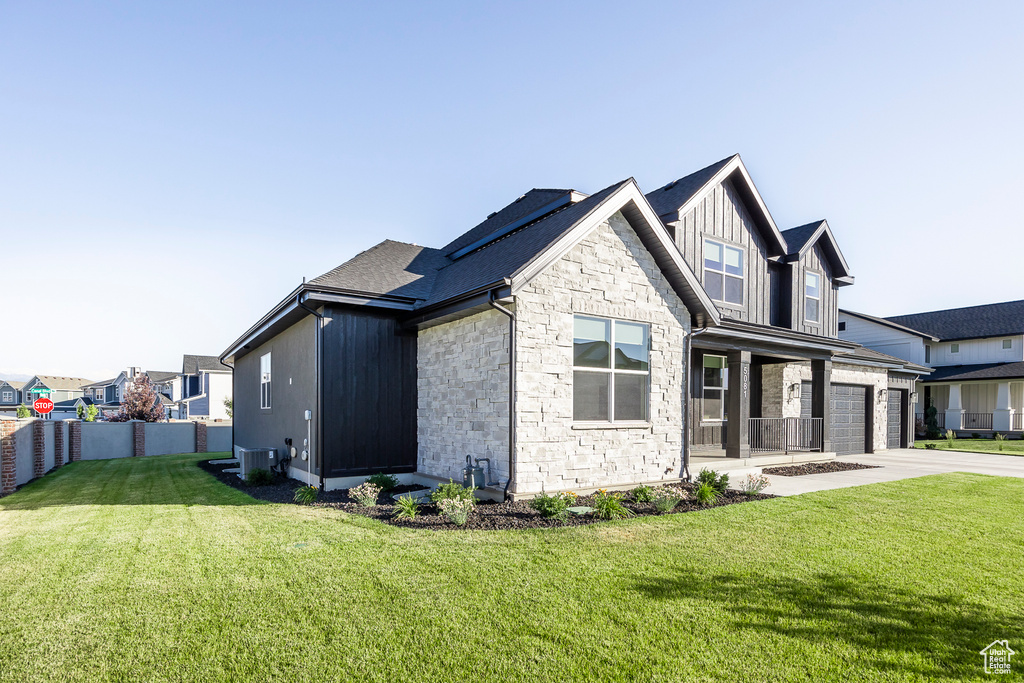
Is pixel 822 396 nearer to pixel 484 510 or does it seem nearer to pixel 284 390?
pixel 484 510

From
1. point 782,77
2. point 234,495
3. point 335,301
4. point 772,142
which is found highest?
point 782,77

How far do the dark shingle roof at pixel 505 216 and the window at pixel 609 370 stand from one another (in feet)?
14.6

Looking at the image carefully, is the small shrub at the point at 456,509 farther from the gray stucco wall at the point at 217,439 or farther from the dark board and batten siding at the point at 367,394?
the gray stucco wall at the point at 217,439

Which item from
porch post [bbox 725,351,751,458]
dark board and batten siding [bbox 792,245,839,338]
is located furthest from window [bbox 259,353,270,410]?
dark board and batten siding [bbox 792,245,839,338]

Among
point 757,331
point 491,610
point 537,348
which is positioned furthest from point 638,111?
point 491,610

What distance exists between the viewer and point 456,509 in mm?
7031

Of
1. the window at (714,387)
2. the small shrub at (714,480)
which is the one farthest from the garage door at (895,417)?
the small shrub at (714,480)

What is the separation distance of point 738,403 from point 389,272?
328 inches

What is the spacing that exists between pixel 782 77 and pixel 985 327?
25795 mm

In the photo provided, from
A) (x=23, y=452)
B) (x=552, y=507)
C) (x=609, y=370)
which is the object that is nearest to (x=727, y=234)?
(x=609, y=370)

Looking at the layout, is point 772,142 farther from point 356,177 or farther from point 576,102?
point 356,177

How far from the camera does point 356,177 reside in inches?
572

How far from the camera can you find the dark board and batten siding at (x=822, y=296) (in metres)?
15.5

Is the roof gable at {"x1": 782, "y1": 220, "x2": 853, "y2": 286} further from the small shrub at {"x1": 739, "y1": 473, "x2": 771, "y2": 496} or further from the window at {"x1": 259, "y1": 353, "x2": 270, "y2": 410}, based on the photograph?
the window at {"x1": 259, "y1": 353, "x2": 270, "y2": 410}
